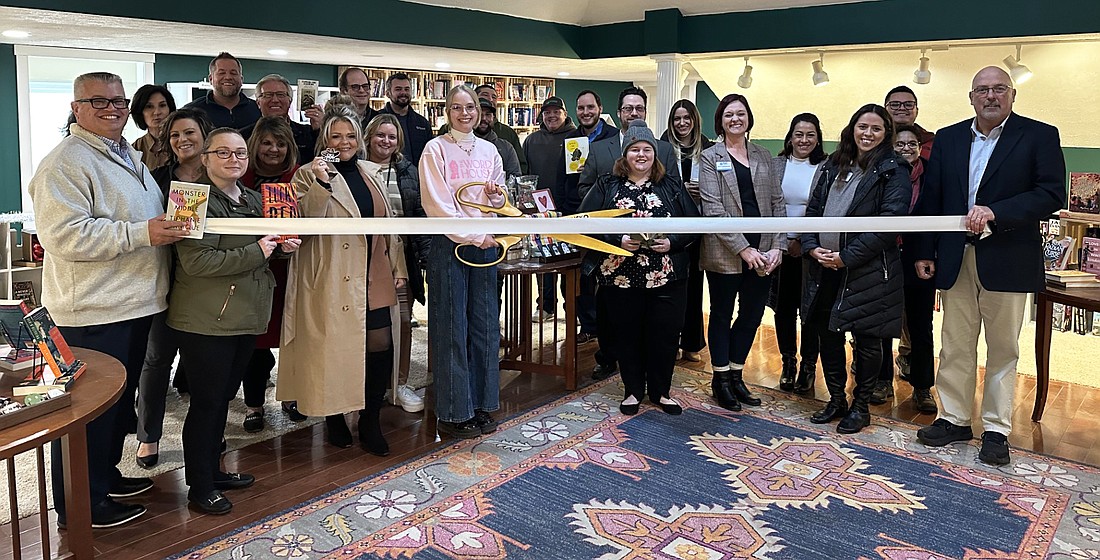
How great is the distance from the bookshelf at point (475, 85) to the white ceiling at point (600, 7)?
8.33 feet

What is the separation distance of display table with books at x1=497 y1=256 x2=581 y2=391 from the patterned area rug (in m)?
0.60

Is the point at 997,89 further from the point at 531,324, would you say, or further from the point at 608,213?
the point at 531,324

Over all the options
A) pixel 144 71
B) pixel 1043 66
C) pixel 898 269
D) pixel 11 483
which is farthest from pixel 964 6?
pixel 144 71

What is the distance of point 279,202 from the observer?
3.03m

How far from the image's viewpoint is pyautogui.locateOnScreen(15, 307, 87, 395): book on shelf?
2070mm

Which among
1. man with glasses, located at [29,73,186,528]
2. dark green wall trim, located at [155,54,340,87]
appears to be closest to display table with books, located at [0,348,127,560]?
man with glasses, located at [29,73,186,528]

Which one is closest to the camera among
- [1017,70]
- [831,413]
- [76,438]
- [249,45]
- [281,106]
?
[76,438]

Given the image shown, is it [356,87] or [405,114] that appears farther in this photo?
[405,114]

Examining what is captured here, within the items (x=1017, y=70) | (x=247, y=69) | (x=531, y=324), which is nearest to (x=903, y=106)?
(x=531, y=324)

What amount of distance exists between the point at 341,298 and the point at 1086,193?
5191mm

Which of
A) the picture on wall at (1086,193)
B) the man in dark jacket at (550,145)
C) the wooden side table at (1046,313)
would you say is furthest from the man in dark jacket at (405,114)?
the picture on wall at (1086,193)

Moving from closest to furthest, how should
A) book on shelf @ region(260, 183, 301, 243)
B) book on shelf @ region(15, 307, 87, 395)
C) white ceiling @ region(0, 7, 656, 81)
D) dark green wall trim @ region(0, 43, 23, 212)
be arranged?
1. book on shelf @ region(15, 307, 87, 395)
2. book on shelf @ region(260, 183, 301, 243)
3. white ceiling @ region(0, 7, 656, 81)
4. dark green wall trim @ region(0, 43, 23, 212)

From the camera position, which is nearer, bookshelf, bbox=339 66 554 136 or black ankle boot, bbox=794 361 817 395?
black ankle boot, bbox=794 361 817 395

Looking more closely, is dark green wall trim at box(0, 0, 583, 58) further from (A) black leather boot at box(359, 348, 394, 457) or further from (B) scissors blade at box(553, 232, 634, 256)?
(B) scissors blade at box(553, 232, 634, 256)
